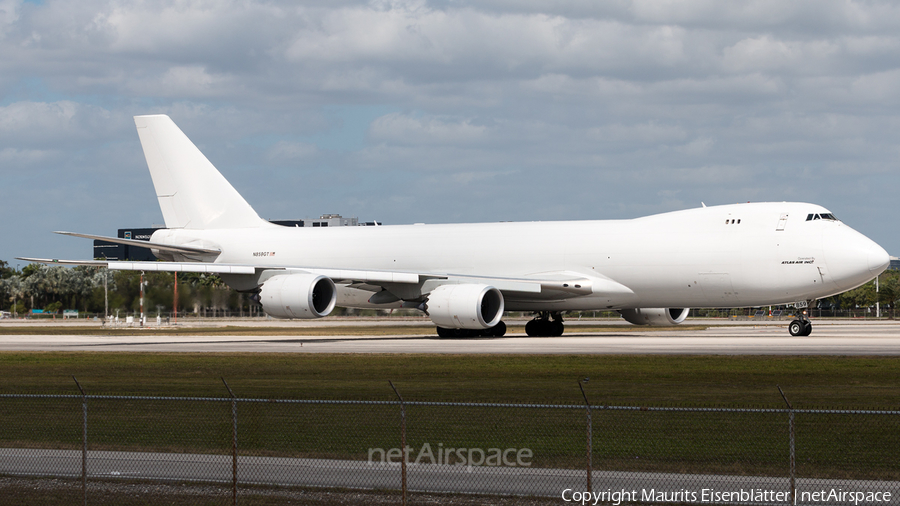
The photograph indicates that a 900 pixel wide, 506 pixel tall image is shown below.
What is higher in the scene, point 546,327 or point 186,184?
point 186,184

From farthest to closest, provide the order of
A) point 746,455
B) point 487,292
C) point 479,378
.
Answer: point 487,292, point 479,378, point 746,455

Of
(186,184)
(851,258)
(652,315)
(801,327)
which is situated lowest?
(801,327)

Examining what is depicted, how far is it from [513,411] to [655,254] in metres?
22.5

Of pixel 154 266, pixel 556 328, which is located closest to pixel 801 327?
pixel 556 328

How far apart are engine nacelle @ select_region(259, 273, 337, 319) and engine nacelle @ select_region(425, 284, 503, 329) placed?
4.18m

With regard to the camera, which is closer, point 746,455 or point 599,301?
point 746,455

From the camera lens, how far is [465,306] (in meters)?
37.7

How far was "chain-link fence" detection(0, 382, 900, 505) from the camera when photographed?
35.2 feet

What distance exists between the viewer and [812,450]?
1317 centimetres

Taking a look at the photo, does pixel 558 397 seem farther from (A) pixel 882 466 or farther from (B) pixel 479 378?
(A) pixel 882 466

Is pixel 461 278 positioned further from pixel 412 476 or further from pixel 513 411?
pixel 412 476

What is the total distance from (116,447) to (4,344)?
29751 mm

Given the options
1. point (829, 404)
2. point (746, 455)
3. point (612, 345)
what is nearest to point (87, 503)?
point (746, 455)

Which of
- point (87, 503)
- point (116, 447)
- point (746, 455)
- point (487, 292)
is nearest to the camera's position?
point (87, 503)
